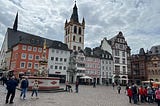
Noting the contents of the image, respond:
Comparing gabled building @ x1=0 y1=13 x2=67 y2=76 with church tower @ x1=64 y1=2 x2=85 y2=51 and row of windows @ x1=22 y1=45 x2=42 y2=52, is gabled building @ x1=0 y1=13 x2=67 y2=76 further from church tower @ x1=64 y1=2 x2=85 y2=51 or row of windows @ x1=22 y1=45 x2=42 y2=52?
church tower @ x1=64 y1=2 x2=85 y2=51

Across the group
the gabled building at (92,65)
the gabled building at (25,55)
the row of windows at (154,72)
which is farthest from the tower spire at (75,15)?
the row of windows at (154,72)

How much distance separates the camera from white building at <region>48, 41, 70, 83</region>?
60344 millimetres

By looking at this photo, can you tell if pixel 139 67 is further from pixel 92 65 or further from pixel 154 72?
pixel 92 65

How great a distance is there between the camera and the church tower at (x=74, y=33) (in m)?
74.4

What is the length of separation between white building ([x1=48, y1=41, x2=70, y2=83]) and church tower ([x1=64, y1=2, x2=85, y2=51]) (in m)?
9.34

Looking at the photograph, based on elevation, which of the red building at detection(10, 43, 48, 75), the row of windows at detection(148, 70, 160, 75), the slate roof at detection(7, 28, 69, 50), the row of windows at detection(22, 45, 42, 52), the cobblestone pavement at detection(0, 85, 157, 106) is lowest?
the cobblestone pavement at detection(0, 85, 157, 106)

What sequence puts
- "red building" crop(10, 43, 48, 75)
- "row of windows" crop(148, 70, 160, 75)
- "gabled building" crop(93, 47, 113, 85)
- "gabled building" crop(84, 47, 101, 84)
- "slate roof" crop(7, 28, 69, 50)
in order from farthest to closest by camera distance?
"gabled building" crop(93, 47, 113, 85), "row of windows" crop(148, 70, 160, 75), "gabled building" crop(84, 47, 101, 84), "slate roof" crop(7, 28, 69, 50), "red building" crop(10, 43, 48, 75)

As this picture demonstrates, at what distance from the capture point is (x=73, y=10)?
269 ft

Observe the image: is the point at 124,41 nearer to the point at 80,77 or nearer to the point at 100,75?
the point at 100,75

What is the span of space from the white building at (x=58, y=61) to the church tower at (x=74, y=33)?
9335 millimetres

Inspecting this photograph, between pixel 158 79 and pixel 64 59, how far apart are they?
39.6 m

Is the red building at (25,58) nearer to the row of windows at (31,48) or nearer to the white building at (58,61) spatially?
the row of windows at (31,48)

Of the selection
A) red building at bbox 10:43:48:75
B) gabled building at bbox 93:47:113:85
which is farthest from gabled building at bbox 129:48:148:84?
red building at bbox 10:43:48:75

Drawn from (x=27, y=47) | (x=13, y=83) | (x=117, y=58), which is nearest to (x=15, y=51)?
(x=27, y=47)
